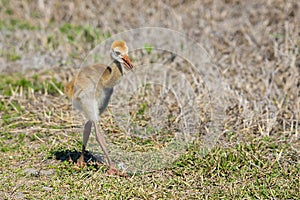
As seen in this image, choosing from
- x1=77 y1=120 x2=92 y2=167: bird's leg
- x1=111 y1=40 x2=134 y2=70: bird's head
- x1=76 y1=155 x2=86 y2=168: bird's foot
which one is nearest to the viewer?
x1=111 y1=40 x2=134 y2=70: bird's head

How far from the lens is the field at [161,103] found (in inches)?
159

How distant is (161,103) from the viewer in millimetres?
5176

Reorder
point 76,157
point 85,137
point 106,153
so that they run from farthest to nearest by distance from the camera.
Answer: point 76,157 < point 85,137 < point 106,153

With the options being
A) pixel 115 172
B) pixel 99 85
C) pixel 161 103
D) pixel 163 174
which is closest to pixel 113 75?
pixel 99 85

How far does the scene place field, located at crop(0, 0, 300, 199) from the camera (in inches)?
159

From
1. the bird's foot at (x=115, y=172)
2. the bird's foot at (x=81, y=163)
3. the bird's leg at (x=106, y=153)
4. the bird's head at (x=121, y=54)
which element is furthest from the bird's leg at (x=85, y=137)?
the bird's head at (x=121, y=54)

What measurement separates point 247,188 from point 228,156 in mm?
363

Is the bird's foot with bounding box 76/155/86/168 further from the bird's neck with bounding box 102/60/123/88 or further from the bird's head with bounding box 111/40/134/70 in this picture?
the bird's head with bounding box 111/40/134/70

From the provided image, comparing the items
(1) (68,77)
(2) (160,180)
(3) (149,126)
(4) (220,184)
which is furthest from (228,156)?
(1) (68,77)

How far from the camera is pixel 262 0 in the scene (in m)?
7.88

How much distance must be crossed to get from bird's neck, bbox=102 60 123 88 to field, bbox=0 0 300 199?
29 centimetres

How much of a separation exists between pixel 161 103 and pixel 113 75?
1.37 meters

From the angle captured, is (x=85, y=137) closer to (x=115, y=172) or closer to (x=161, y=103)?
(x=115, y=172)

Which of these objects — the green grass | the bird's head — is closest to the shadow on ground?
the green grass
